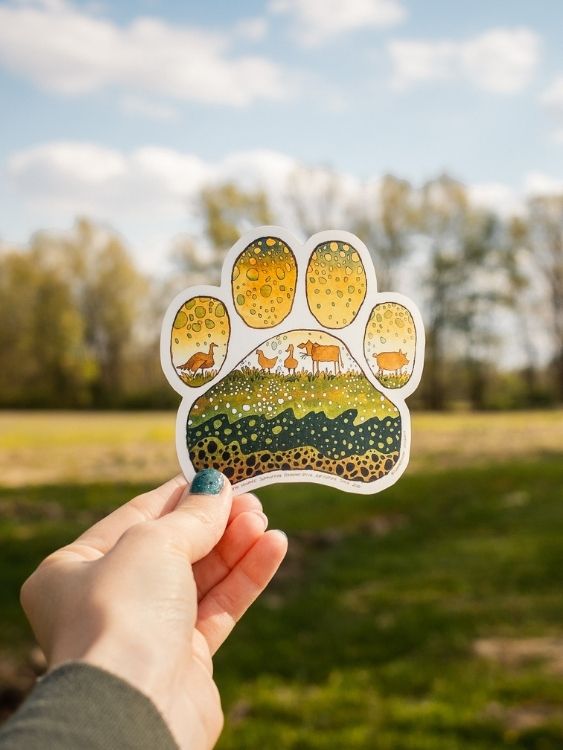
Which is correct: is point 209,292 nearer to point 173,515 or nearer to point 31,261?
point 173,515

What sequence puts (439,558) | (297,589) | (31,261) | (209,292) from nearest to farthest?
(209,292) < (297,589) < (439,558) < (31,261)

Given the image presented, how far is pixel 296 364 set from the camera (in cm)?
247

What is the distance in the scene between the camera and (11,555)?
923 cm

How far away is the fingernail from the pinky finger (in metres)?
0.21

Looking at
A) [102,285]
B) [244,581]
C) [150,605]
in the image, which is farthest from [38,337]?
[150,605]

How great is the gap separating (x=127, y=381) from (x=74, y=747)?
127ft

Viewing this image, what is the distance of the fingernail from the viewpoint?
2.04 metres

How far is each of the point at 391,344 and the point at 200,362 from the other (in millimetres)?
594

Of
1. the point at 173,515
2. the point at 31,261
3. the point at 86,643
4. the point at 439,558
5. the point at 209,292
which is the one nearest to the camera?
the point at 86,643

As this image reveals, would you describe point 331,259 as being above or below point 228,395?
above

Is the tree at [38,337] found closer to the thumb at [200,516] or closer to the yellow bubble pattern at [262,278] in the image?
the yellow bubble pattern at [262,278]

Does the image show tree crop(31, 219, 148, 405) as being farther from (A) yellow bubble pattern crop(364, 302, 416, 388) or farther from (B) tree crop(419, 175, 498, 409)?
(A) yellow bubble pattern crop(364, 302, 416, 388)

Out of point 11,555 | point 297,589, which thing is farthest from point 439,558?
point 11,555

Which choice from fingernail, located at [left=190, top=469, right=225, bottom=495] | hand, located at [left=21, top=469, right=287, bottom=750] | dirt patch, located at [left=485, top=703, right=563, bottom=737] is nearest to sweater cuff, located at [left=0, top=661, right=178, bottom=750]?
hand, located at [left=21, top=469, right=287, bottom=750]
